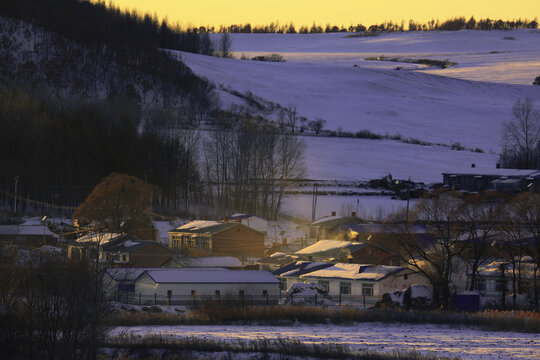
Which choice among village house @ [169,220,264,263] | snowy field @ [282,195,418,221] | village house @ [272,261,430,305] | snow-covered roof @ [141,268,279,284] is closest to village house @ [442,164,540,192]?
snowy field @ [282,195,418,221]

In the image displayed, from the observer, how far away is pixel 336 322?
105 ft

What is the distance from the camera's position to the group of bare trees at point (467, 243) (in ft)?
133

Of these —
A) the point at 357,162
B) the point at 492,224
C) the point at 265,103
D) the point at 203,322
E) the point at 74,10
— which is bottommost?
the point at 203,322

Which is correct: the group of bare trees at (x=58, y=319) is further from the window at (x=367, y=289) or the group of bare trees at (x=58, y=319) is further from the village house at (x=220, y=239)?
the village house at (x=220, y=239)

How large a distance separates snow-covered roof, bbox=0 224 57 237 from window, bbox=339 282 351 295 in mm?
18512

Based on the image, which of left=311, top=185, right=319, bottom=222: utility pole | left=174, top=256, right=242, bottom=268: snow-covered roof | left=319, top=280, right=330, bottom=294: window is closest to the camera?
left=319, top=280, right=330, bottom=294: window

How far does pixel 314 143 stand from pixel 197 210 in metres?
33.8

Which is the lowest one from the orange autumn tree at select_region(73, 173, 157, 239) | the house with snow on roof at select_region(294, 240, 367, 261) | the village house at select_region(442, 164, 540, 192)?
the house with snow on roof at select_region(294, 240, 367, 261)

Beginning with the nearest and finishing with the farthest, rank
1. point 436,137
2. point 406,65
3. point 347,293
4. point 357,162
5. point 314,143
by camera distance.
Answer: point 347,293
point 357,162
point 314,143
point 436,137
point 406,65

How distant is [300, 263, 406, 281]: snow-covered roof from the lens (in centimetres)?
4222

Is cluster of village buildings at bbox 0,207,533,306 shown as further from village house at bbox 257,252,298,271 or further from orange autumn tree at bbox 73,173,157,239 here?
orange autumn tree at bbox 73,173,157,239

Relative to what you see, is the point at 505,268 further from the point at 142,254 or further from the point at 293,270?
the point at 142,254

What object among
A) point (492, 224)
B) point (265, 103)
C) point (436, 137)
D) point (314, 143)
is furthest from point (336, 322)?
point (265, 103)

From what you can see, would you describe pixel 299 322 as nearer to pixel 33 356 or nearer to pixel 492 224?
pixel 33 356
